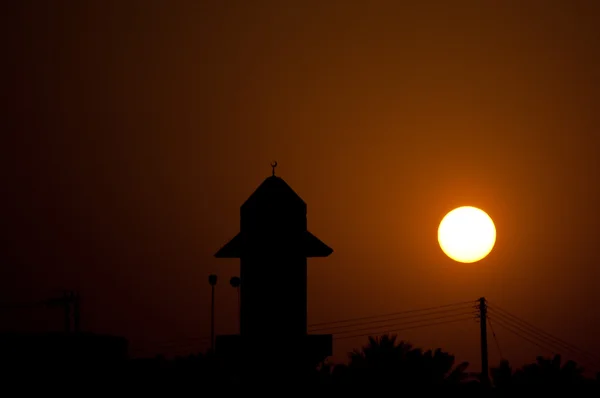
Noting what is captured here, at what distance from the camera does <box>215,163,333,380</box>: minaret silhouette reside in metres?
11.4

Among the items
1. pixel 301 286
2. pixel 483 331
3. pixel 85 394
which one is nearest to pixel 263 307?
pixel 301 286

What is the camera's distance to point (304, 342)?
1130 centimetres

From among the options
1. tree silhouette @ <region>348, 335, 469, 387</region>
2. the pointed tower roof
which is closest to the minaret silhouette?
the pointed tower roof

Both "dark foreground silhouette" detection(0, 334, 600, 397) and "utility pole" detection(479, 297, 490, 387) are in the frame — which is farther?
"utility pole" detection(479, 297, 490, 387)

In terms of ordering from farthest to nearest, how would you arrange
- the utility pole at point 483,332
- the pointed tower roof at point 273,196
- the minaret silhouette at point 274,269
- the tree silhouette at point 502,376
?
1. the utility pole at point 483,332
2. the tree silhouette at point 502,376
3. the pointed tower roof at point 273,196
4. the minaret silhouette at point 274,269

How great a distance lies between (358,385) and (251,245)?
360 inches

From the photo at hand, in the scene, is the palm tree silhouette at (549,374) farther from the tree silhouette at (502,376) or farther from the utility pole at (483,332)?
the utility pole at (483,332)

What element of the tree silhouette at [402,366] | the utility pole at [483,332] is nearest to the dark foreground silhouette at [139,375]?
the tree silhouette at [402,366]

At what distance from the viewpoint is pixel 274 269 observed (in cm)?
1173

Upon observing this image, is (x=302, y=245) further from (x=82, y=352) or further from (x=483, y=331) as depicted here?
(x=483, y=331)

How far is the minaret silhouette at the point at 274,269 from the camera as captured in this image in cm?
1143


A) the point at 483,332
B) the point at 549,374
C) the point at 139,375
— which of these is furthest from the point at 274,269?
the point at 483,332

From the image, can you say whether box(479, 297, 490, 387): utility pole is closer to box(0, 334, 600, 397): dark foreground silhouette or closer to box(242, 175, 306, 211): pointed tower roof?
box(0, 334, 600, 397): dark foreground silhouette

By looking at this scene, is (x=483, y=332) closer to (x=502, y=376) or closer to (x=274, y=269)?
(x=502, y=376)
